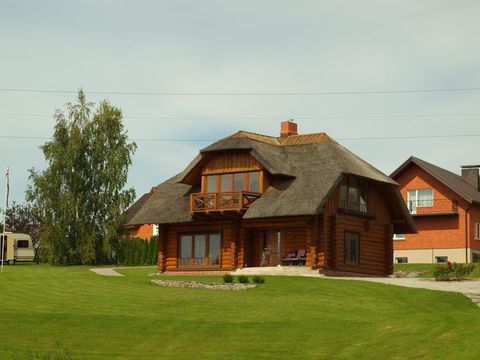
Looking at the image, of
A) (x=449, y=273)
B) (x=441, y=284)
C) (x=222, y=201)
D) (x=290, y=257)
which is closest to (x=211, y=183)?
(x=222, y=201)

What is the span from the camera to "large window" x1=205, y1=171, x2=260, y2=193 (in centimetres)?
4669

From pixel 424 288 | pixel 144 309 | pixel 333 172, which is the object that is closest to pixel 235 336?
pixel 144 309

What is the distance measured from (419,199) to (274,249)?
60.0 ft

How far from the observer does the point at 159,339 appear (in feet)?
80.9

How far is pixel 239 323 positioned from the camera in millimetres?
26125

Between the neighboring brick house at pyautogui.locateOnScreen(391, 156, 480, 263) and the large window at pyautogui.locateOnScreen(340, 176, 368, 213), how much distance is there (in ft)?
44.1

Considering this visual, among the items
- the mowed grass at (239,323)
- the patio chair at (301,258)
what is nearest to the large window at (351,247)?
the patio chair at (301,258)

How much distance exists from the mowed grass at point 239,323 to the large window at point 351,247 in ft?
36.4

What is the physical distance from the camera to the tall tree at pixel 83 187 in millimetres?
59406

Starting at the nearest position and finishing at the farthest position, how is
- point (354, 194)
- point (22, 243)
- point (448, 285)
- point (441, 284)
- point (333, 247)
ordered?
point (448, 285)
point (441, 284)
point (333, 247)
point (354, 194)
point (22, 243)

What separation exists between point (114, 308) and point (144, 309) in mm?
947

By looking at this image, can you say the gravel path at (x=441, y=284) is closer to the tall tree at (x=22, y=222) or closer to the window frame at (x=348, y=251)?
the window frame at (x=348, y=251)

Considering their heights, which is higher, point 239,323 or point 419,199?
point 419,199

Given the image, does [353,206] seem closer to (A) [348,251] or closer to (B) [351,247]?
(B) [351,247]
